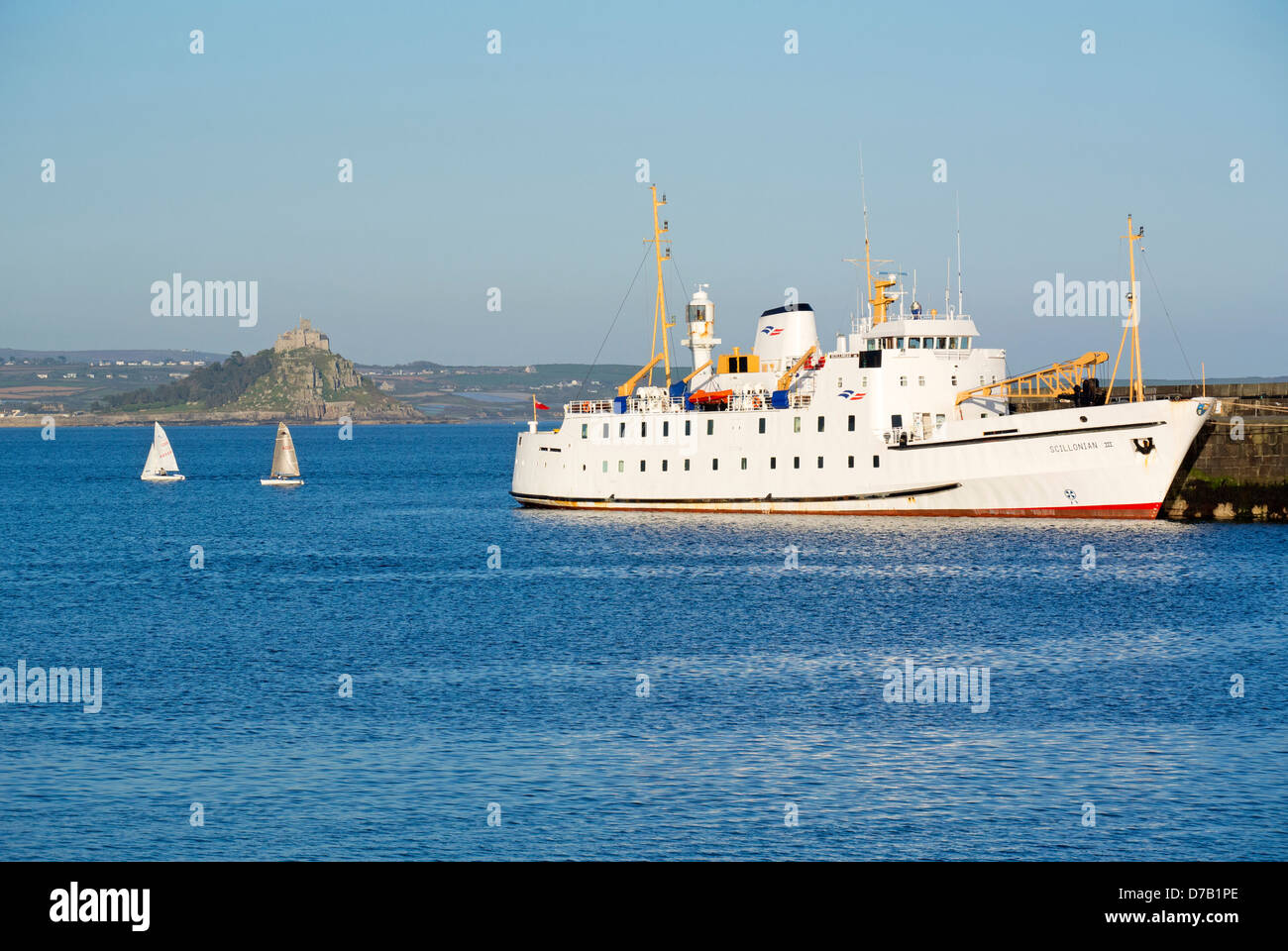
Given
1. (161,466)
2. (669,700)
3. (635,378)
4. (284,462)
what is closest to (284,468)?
(284,462)

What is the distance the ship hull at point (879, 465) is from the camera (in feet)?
171

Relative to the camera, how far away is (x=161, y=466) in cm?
11250

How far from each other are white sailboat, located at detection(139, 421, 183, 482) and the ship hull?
55.0 m

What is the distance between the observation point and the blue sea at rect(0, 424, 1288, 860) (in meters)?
18.3

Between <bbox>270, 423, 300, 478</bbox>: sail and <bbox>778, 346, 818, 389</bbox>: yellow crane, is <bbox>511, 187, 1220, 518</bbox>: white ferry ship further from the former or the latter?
<bbox>270, 423, 300, 478</bbox>: sail

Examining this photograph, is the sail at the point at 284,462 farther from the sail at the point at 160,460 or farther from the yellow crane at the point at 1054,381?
the yellow crane at the point at 1054,381

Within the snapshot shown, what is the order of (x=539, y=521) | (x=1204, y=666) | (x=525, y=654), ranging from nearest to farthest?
(x=1204, y=666) < (x=525, y=654) < (x=539, y=521)

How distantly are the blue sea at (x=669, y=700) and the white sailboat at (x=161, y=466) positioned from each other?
5817 centimetres

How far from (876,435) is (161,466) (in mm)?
74988

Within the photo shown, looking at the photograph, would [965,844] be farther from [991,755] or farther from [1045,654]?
[1045,654]

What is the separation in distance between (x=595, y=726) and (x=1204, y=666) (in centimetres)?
1394

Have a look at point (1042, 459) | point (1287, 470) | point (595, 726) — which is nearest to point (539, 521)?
point (1042, 459)
